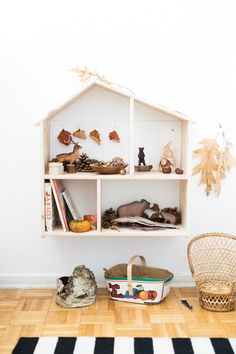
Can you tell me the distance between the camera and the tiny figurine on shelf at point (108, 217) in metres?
3.17

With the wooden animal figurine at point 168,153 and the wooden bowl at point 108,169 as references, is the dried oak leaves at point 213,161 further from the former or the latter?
the wooden bowl at point 108,169

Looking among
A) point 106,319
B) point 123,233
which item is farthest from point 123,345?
point 123,233

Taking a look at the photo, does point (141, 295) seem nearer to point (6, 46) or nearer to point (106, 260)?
point (106, 260)

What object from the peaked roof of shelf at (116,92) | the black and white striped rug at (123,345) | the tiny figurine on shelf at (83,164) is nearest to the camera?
the black and white striped rug at (123,345)

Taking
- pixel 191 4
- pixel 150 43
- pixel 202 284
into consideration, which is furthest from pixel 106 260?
pixel 191 4

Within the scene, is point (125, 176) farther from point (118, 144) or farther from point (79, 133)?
point (79, 133)

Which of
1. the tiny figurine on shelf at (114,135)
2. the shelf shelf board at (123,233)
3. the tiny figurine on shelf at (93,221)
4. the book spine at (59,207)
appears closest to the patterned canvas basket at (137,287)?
the shelf shelf board at (123,233)

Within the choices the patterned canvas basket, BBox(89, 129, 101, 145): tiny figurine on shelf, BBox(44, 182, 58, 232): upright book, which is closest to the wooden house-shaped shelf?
BBox(89, 129, 101, 145): tiny figurine on shelf

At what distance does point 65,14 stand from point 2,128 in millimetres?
809

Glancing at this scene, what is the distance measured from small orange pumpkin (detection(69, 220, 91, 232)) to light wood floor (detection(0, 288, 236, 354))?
0.45 meters

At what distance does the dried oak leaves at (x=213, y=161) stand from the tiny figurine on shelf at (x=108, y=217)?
57 cm

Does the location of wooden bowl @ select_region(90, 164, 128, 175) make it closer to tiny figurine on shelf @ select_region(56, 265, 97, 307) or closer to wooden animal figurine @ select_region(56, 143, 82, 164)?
wooden animal figurine @ select_region(56, 143, 82, 164)

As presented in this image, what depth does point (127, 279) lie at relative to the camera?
3064 millimetres

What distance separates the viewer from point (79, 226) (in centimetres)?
306
